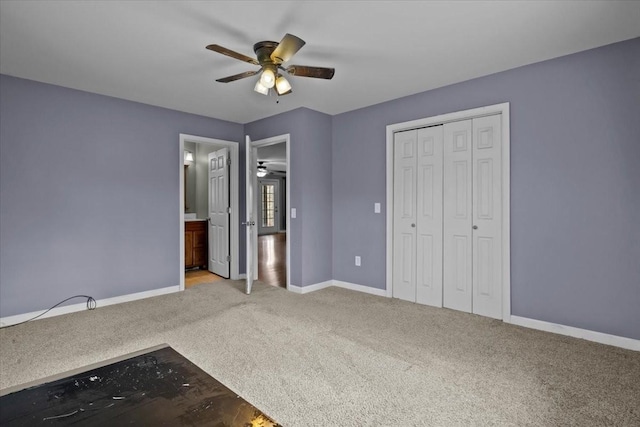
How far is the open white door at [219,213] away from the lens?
535 centimetres

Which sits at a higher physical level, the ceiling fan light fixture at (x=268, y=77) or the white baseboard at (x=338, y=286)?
the ceiling fan light fixture at (x=268, y=77)

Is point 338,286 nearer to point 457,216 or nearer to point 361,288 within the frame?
point 361,288

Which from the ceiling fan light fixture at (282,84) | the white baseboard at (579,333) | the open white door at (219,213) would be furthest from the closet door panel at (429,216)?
the open white door at (219,213)

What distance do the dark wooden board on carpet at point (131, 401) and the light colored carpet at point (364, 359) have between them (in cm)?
99

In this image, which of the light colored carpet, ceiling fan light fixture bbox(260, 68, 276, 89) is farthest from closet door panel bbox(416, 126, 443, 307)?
ceiling fan light fixture bbox(260, 68, 276, 89)

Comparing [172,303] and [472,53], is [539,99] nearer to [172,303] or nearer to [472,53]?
[472,53]

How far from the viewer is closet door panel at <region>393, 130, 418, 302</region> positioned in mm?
4047

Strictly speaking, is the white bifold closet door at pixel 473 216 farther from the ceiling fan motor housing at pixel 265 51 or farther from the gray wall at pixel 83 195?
the gray wall at pixel 83 195

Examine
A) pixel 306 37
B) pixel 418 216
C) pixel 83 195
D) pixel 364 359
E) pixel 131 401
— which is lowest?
pixel 364 359

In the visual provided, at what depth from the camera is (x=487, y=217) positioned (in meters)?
3.46

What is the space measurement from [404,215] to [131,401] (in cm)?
358

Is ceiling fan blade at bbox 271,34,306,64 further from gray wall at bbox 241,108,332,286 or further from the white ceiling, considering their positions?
gray wall at bbox 241,108,332,286

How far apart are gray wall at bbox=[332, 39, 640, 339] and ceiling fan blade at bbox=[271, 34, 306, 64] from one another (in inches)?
81.0

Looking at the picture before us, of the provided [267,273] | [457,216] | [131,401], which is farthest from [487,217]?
[267,273]
